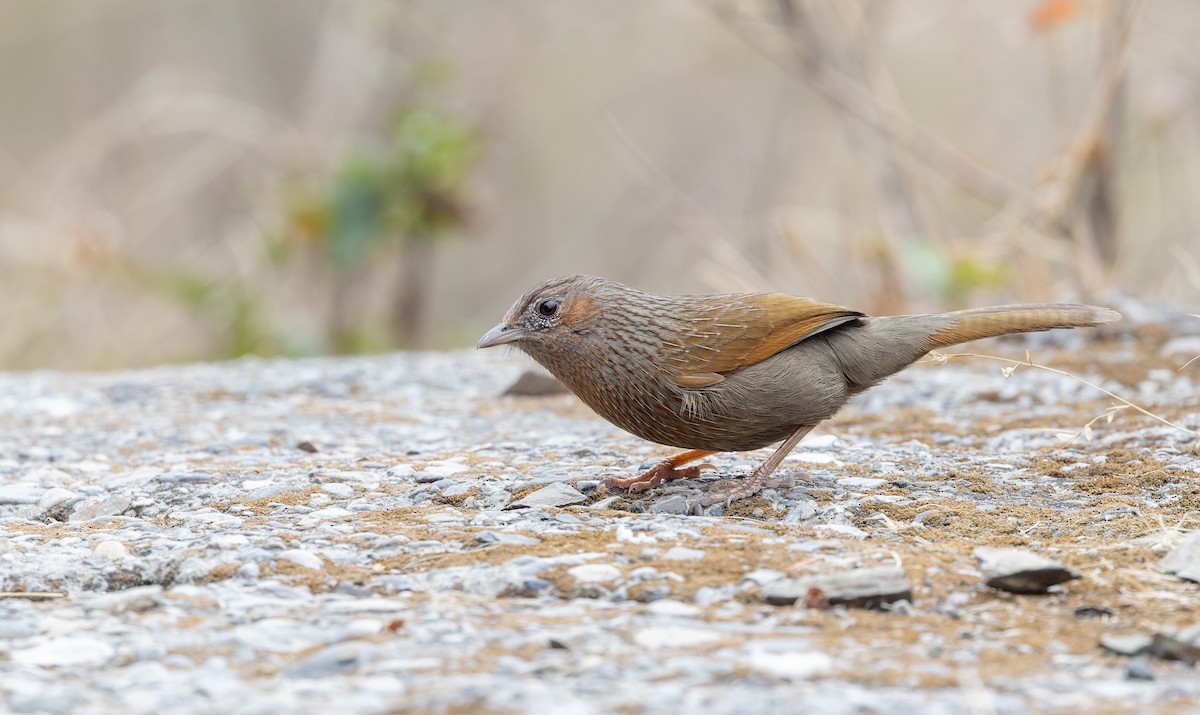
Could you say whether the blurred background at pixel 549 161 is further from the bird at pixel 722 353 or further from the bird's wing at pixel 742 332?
the bird's wing at pixel 742 332

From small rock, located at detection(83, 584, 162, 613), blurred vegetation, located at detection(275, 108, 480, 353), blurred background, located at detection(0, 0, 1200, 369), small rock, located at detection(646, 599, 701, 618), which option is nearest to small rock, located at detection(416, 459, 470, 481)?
small rock, located at detection(83, 584, 162, 613)

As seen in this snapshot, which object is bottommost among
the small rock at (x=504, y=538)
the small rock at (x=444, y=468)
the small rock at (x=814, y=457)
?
the small rock at (x=504, y=538)

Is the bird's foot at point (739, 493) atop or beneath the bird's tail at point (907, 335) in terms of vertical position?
beneath

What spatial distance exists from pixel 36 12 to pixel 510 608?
11.7 m

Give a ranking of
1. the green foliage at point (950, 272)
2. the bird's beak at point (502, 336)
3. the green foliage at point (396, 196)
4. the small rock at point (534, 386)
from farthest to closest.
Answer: the green foliage at point (396, 196)
the green foliage at point (950, 272)
the small rock at point (534, 386)
the bird's beak at point (502, 336)

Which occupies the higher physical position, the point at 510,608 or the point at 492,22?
the point at 492,22

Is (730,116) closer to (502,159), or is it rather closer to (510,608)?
(502,159)

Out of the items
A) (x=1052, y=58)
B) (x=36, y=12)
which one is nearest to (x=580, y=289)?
(x=1052, y=58)

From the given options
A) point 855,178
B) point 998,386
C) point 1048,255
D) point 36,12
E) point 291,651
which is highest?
point 36,12

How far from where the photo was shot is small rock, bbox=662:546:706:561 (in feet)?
10.7

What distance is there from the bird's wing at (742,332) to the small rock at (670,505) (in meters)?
0.39

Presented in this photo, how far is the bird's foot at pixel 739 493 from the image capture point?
413cm

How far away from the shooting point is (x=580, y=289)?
475cm

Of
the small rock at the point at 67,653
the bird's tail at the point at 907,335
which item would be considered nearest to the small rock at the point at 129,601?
the small rock at the point at 67,653
